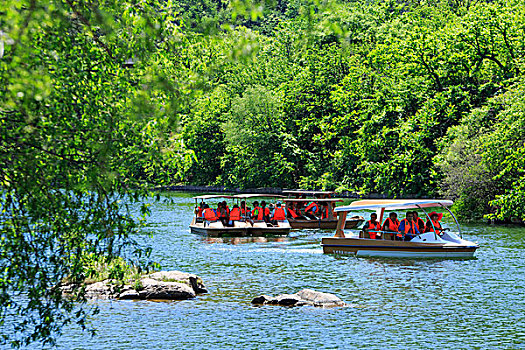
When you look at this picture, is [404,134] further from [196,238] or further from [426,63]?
[196,238]

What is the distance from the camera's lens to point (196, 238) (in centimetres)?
3853

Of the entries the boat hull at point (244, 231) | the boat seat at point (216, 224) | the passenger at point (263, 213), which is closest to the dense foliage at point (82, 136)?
the boat hull at point (244, 231)

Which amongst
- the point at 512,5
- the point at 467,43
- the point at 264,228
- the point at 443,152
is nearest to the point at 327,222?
the point at 264,228

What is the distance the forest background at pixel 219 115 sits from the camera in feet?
30.6

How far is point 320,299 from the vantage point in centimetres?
2072

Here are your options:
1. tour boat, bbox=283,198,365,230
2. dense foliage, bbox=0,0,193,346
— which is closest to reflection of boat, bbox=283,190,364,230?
tour boat, bbox=283,198,365,230

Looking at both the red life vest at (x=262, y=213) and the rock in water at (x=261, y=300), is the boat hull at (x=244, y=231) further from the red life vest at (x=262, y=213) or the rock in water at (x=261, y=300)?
the rock in water at (x=261, y=300)

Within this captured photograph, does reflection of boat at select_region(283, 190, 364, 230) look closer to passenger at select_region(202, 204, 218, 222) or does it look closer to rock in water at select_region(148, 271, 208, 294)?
passenger at select_region(202, 204, 218, 222)

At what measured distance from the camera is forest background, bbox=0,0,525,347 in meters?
9.33

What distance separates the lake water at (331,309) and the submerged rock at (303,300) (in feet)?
1.44

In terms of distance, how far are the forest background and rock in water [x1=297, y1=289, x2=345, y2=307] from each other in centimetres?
561

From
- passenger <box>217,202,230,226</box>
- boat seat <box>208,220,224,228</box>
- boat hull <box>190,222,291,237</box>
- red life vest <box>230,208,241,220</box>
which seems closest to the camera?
boat hull <box>190,222,291,237</box>

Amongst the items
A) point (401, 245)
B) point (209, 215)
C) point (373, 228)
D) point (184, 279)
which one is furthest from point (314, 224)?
point (184, 279)

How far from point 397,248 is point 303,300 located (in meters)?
11.1
